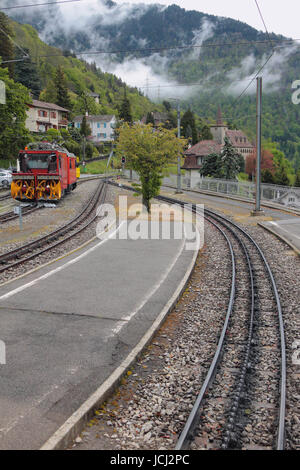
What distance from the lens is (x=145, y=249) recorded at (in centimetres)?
1712

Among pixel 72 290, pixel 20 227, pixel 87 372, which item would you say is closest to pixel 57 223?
pixel 20 227

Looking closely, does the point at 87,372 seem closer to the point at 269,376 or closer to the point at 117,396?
the point at 117,396

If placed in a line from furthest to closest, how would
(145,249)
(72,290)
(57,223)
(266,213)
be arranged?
(266,213) → (57,223) → (145,249) → (72,290)

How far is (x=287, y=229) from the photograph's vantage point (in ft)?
76.4

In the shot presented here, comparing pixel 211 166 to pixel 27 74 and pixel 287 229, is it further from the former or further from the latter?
pixel 27 74

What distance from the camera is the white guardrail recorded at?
33.6m

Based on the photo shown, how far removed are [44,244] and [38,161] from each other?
12.0 m

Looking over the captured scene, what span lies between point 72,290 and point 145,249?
6000 millimetres

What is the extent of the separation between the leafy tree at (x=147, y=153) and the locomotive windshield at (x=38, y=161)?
476 centimetres


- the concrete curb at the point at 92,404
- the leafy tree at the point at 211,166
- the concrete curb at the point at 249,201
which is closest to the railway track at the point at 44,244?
the concrete curb at the point at 92,404

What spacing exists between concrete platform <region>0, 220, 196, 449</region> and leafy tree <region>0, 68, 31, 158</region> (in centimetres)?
3604

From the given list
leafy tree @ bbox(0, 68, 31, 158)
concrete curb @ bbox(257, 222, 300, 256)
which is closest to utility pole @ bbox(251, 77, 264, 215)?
concrete curb @ bbox(257, 222, 300, 256)

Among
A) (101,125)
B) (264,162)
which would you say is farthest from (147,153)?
(101,125)

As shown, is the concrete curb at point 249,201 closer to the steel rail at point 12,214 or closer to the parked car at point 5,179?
the steel rail at point 12,214
